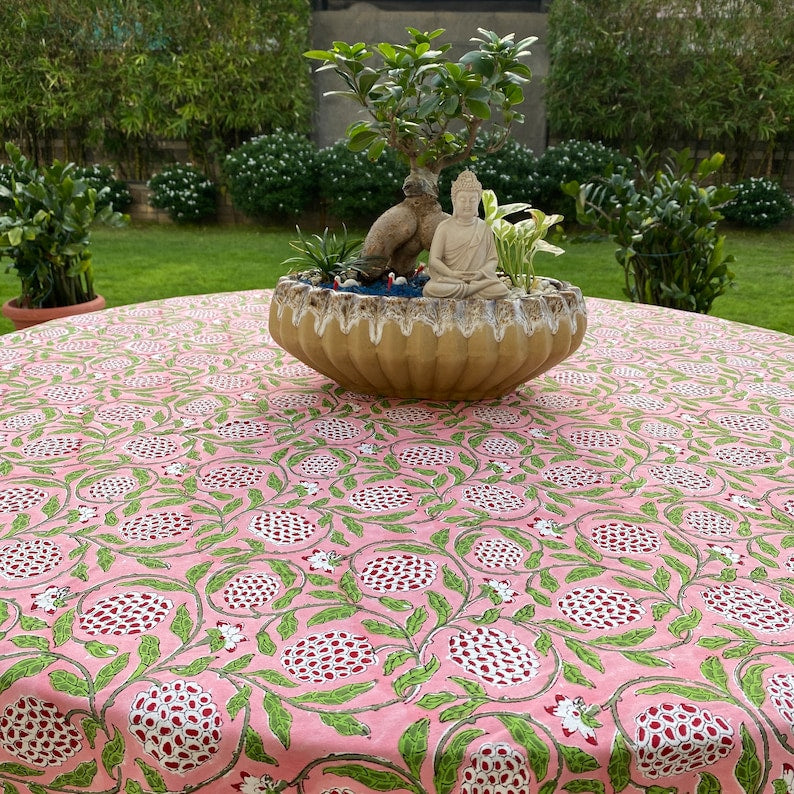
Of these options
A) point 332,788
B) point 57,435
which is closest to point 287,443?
point 57,435

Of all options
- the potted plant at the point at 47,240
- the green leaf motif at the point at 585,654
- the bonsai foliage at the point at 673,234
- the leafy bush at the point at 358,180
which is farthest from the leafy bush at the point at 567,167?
the green leaf motif at the point at 585,654

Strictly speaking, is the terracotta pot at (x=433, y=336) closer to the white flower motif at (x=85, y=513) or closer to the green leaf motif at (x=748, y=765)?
the white flower motif at (x=85, y=513)

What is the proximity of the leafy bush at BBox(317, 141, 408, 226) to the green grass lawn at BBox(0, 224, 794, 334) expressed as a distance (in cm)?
78

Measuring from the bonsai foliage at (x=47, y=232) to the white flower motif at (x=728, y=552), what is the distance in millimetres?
2947

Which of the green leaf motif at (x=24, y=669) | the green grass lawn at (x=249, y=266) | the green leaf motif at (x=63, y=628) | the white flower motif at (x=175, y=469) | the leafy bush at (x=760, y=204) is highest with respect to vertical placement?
the green leaf motif at (x=24, y=669)

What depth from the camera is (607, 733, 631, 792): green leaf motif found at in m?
0.63

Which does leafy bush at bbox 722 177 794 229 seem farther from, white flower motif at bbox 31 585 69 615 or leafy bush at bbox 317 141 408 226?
white flower motif at bbox 31 585 69 615

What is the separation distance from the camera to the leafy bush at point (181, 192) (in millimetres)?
8273

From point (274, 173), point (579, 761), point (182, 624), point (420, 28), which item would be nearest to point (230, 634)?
point (182, 624)

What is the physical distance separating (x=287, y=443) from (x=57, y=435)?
1.49 feet

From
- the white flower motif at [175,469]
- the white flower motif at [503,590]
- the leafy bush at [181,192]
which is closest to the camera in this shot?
the white flower motif at [503,590]

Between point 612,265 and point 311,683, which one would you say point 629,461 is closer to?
point 311,683

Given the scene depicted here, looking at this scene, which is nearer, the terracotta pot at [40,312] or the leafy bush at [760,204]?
the terracotta pot at [40,312]

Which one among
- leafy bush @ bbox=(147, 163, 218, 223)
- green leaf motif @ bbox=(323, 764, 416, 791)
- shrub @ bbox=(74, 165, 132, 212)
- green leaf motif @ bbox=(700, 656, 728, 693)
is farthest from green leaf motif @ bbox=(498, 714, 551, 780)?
shrub @ bbox=(74, 165, 132, 212)
